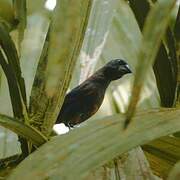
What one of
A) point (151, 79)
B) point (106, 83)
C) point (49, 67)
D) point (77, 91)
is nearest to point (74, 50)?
point (49, 67)

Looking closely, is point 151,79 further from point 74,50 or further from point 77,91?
point 74,50

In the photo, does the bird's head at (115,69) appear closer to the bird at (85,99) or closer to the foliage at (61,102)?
the bird at (85,99)

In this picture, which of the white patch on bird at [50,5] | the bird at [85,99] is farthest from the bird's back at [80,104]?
the white patch on bird at [50,5]

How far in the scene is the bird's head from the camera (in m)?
1.32

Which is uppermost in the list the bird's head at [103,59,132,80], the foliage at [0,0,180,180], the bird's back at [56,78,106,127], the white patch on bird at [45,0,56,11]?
the white patch on bird at [45,0,56,11]

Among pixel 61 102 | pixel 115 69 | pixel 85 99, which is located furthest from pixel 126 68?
pixel 61 102


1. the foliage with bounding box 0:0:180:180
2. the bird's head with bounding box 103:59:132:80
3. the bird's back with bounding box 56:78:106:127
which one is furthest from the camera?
the bird's head with bounding box 103:59:132:80

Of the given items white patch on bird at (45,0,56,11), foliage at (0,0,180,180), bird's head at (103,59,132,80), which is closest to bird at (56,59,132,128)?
bird's head at (103,59,132,80)

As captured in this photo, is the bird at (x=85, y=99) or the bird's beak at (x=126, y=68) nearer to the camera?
the bird at (x=85, y=99)

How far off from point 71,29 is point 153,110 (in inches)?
4.2

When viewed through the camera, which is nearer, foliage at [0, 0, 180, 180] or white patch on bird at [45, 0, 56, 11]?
foliage at [0, 0, 180, 180]

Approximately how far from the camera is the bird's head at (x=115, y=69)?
1.32m

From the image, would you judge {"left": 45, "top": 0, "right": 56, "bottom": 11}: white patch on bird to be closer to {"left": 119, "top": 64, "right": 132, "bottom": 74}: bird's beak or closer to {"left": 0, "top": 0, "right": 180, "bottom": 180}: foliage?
{"left": 119, "top": 64, "right": 132, "bottom": 74}: bird's beak

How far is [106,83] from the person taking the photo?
4.50 ft
